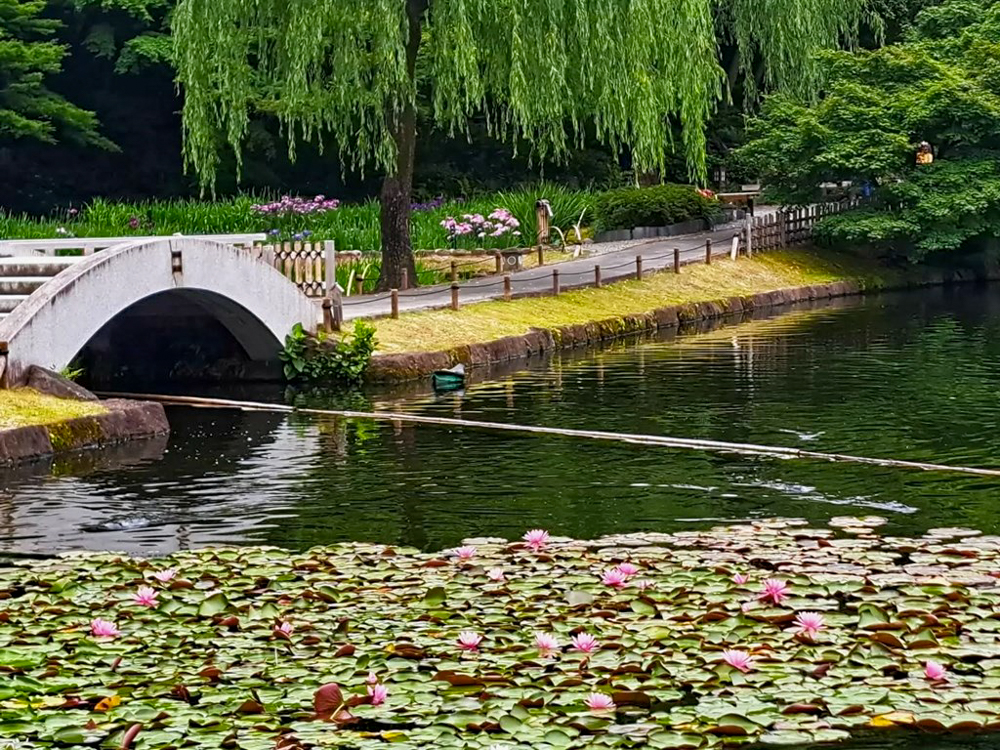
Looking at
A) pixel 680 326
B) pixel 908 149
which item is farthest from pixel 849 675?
pixel 908 149

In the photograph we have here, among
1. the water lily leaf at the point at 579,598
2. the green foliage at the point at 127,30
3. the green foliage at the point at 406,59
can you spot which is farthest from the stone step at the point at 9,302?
the green foliage at the point at 127,30

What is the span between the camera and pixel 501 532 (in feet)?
38.8

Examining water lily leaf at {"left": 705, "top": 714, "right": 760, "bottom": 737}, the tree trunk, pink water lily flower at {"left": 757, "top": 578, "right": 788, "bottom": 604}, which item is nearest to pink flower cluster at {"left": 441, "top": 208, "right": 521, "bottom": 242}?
the tree trunk

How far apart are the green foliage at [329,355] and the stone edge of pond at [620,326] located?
26 centimetres

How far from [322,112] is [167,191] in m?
17.3

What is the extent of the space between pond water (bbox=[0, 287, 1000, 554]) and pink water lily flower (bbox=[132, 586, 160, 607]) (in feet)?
7.13

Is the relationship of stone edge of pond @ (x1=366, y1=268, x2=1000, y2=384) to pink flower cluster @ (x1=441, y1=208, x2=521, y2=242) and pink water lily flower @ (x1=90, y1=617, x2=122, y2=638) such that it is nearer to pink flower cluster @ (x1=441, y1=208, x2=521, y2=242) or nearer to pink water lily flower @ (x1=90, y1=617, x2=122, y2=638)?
pink flower cluster @ (x1=441, y1=208, x2=521, y2=242)

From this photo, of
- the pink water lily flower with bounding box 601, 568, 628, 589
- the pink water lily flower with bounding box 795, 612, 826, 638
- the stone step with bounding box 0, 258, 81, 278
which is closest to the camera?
the pink water lily flower with bounding box 795, 612, 826, 638

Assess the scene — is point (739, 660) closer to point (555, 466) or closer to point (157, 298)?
point (555, 466)

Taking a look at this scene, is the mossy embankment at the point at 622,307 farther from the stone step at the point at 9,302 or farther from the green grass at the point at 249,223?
the stone step at the point at 9,302

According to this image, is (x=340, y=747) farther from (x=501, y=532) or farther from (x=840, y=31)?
(x=840, y=31)

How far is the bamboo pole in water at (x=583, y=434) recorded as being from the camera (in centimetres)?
1451

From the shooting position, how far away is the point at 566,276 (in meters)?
31.4

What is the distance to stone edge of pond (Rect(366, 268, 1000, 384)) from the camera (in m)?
21.7
